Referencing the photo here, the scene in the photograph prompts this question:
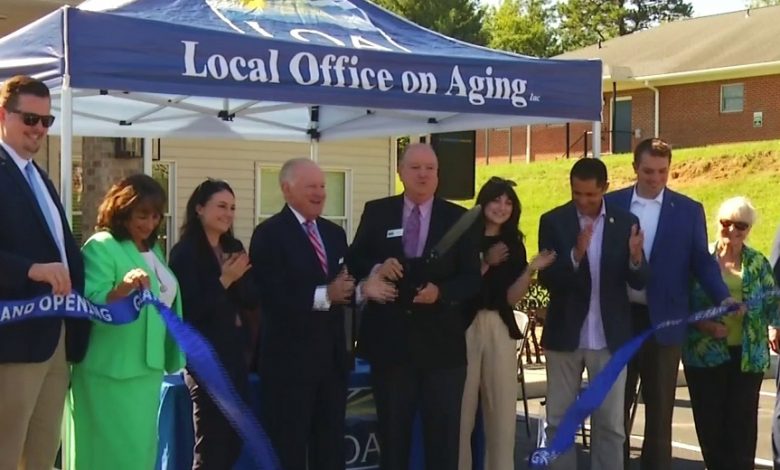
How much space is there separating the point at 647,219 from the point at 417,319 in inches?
63.5

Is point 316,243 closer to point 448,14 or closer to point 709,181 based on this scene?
point 709,181

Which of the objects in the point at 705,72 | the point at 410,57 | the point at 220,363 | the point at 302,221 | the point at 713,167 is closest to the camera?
the point at 220,363

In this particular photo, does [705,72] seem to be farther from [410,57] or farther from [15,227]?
[15,227]

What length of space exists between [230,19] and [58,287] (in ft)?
7.33

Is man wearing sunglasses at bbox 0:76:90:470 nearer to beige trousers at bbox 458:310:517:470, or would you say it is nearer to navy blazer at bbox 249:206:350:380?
navy blazer at bbox 249:206:350:380

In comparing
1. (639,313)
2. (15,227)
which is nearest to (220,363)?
(15,227)

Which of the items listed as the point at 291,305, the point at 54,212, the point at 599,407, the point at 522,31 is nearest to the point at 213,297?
the point at 291,305

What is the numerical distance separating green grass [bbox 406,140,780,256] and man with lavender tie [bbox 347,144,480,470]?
701 inches

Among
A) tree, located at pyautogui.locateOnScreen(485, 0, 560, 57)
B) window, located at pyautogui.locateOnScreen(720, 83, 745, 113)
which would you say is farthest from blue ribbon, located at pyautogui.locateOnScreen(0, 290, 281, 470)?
tree, located at pyautogui.locateOnScreen(485, 0, 560, 57)

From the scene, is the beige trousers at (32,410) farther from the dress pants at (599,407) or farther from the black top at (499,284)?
the dress pants at (599,407)

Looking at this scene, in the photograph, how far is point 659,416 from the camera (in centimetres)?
615

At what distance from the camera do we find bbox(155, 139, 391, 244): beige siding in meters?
14.9

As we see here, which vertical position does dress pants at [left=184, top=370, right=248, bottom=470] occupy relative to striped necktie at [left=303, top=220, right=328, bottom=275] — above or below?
below

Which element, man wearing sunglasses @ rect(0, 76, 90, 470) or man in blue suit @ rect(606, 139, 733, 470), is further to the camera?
man in blue suit @ rect(606, 139, 733, 470)
